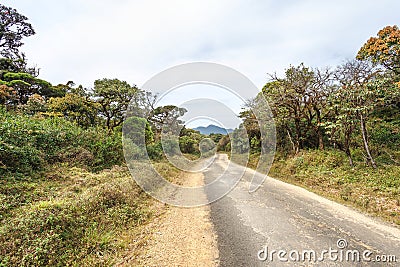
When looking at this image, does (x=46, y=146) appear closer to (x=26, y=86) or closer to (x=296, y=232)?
(x=296, y=232)

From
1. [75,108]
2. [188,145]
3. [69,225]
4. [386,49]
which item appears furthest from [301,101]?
[188,145]

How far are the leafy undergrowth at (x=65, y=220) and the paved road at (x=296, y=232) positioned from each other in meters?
1.92

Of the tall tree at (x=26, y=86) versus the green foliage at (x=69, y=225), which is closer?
the green foliage at (x=69, y=225)

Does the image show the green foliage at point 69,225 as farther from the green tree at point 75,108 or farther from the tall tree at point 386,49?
the tall tree at point 386,49

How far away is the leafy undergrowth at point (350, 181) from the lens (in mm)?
5569

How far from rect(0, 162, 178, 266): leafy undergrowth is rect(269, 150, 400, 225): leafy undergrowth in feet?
19.2

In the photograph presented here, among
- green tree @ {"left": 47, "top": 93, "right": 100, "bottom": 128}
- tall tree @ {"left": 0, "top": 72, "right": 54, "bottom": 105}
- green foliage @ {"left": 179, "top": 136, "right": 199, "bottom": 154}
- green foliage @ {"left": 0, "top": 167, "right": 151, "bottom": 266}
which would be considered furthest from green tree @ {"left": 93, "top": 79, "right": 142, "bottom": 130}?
green foliage @ {"left": 0, "top": 167, "right": 151, "bottom": 266}

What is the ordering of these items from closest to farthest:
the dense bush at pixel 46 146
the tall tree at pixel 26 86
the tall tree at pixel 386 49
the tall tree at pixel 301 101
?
the dense bush at pixel 46 146 < the tall tree at pixel 386 49 < the tall tree at pixel 301 101 < the tall tree at pixel 26 86

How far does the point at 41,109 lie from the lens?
44.2 ft

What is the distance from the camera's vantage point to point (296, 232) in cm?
399

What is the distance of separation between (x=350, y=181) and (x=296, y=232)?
5.09 m

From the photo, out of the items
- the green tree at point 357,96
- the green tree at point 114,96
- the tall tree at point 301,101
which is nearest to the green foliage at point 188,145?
the green tree at point 114,96

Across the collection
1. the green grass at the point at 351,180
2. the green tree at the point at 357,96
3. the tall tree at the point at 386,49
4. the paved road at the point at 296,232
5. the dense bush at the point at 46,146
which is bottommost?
the paved road at the point at 296,232

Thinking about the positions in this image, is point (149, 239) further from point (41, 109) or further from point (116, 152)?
point (41, 109)
